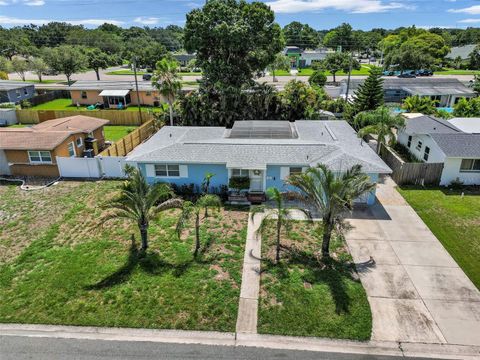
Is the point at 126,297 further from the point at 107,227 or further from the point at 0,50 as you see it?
the point at 0,50

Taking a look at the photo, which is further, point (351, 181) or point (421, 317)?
point (351, 181)

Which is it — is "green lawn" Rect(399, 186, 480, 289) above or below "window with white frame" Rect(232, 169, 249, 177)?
below

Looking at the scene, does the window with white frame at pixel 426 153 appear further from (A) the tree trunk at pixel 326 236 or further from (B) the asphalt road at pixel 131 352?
(B) the asphalt road at pixel 131 352

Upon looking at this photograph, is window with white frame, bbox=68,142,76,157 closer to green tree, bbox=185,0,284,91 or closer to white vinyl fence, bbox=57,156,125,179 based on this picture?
white vinyl fence, bbox=57,156,125,179

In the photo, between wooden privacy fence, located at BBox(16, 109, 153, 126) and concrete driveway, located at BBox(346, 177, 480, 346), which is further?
wooden privacy fence, located at BBox(16, 109, 153, 126)

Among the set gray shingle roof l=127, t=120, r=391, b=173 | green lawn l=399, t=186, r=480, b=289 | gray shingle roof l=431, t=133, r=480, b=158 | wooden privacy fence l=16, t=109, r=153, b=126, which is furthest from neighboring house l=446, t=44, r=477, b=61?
wooden privacy fence l=16, t=109, r=153, b=126

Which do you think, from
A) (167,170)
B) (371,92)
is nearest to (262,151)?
(167,170)

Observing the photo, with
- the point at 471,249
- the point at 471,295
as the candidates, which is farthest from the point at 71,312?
the point at 471,249

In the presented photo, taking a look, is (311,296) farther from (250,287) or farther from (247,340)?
(247,340)
